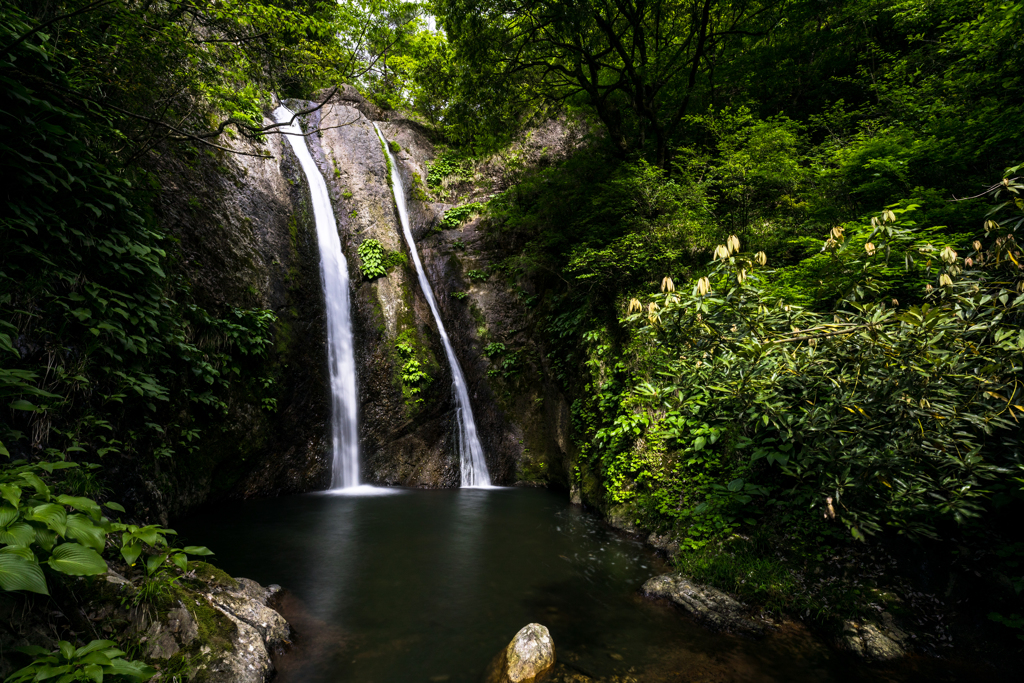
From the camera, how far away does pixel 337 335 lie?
31.8 feet

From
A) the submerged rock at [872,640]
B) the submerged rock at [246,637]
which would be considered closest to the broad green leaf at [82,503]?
the submerged rock at [246,637]

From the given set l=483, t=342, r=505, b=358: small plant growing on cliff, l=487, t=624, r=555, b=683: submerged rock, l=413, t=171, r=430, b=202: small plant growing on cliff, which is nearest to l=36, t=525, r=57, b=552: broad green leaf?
l=487, t=624, r=555, b=683: submerged rock

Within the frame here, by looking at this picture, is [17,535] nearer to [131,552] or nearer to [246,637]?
[131,552]

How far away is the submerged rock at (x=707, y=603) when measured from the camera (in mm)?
3744

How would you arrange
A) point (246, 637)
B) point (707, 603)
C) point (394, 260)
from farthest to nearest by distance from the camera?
point (394, 260), point (707, 603), point (246, 637)

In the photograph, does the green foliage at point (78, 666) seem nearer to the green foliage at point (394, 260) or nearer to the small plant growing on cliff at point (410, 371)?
the small plant growing on cliff at point (410, 371)

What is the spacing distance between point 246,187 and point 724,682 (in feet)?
38.0

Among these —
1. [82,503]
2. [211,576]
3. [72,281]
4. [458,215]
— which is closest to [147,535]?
[82,503]

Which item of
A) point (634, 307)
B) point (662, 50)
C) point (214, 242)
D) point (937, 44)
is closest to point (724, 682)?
point (634, 307)

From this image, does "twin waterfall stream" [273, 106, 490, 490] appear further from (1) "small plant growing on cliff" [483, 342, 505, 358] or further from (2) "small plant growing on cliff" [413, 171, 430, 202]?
(2) "small plant growing on cliff" [413, 171, 430, 202]

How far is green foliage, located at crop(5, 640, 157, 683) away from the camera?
171cm

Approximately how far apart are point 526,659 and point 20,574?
302 centimetres

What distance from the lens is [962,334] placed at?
9.77 feet

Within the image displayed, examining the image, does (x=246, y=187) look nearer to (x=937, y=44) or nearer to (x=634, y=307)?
(x=634, y=307)
